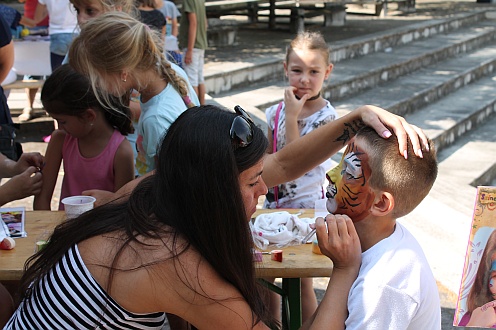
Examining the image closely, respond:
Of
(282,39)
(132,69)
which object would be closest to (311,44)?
(132,69)

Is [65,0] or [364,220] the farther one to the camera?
[65,0]

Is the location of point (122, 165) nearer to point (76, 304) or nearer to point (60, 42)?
point (76, 304)

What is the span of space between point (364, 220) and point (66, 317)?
0.91 metres

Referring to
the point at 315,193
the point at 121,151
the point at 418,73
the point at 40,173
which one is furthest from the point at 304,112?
the point at 418,73

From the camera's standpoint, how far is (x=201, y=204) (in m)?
1.73

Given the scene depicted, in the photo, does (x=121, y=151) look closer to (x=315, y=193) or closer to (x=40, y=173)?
(x=40, y=173)

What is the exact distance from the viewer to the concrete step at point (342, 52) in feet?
25.0

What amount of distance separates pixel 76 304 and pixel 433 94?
26.9 ft

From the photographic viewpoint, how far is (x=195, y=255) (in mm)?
1754

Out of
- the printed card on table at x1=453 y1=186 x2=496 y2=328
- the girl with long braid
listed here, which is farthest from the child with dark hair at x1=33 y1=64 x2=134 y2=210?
the printed card on table at x1=453 y1=186 x2=496 y2=328

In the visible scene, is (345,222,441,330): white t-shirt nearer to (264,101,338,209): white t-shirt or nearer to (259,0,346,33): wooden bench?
(264,101,338,209): white t-shirt

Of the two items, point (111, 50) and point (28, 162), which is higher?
point (111, 50)

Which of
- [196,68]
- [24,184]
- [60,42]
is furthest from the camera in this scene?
[196,68]

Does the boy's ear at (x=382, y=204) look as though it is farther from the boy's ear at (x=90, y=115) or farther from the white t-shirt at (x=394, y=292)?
the boy's ear at (x=90, y=115)
